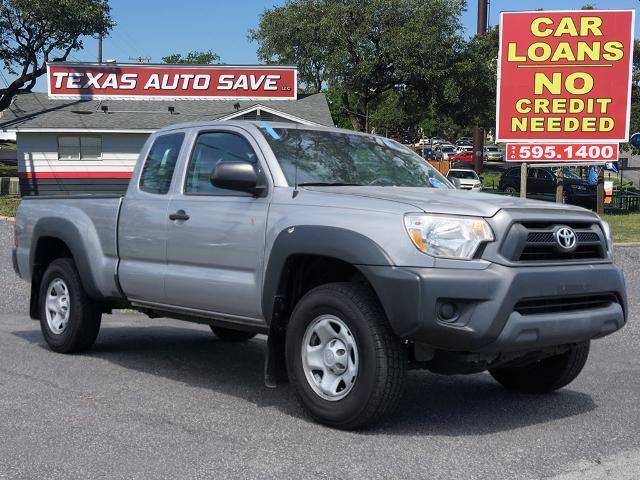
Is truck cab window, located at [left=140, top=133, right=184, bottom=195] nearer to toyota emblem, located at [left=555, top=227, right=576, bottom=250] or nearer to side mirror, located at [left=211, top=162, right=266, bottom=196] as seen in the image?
side mirror, located at [left=211, top=162, right=266, bottom=196]

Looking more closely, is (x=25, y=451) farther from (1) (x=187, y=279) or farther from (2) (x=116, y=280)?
(2) (x=116, y=280)

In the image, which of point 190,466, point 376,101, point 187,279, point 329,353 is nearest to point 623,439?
point 329,353

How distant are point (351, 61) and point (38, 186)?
48.9 ft

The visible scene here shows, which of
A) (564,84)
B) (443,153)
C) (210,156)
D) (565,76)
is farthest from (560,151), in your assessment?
(443,153)

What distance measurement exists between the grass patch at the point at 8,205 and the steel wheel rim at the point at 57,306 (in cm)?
1637

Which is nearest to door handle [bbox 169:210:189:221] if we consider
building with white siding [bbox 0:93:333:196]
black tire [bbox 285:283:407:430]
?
black tire [bbox 285:283:407:430]

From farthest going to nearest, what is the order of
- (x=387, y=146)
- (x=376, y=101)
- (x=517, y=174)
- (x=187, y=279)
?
(x=376, y=101) < (x=517, y=174) < (x=387, y=146) < (x=187, y=279)

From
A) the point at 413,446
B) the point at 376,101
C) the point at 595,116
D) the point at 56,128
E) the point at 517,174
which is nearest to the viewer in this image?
the point at 413,446

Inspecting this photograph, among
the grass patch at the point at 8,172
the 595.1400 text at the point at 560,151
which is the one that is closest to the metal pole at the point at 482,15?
the 595.1400 text at the point at 560,151

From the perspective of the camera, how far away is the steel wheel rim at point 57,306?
24.2 ft

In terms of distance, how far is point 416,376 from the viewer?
671 centimetres

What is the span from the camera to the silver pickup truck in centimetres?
465

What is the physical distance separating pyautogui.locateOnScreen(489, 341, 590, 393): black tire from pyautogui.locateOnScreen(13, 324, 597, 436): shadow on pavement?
0.08m

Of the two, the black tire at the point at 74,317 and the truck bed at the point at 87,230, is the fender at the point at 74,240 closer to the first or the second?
the truck bed at the point at 87,230
